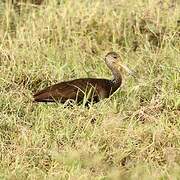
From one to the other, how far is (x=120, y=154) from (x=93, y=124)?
593 millimetres

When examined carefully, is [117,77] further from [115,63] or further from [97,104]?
[97,104]

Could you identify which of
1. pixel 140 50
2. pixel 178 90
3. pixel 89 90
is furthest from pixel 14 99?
pixel 140 50

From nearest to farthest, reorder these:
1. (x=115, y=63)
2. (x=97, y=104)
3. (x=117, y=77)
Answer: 1. (x=97, y=104)
2. (x=117, y=77)
3. (x=115, y=63)

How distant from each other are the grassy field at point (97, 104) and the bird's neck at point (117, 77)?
86mm

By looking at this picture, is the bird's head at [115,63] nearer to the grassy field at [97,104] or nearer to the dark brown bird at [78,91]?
the grassy field at [97,104]

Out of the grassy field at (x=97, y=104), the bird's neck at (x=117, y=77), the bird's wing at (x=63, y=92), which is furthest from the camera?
the bird's neck at (x=117, y=77)

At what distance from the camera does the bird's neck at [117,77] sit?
6832 mm

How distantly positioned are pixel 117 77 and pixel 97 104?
68 centimetres

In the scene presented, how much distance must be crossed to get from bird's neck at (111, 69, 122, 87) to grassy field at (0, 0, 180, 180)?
9 cm

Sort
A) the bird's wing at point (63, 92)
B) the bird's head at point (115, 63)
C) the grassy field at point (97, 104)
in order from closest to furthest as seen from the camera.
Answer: the grassy field at point (97, 104) → the bird's wing at point (63, 92) → the bird's head at point (115, 63)

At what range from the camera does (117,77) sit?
22.7 ft

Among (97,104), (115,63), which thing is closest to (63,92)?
(97,104)

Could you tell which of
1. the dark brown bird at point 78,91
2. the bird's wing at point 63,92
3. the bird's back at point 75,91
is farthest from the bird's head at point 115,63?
the bird's wing at point 63,92

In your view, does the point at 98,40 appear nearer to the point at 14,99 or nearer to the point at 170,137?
the point at 14,99
